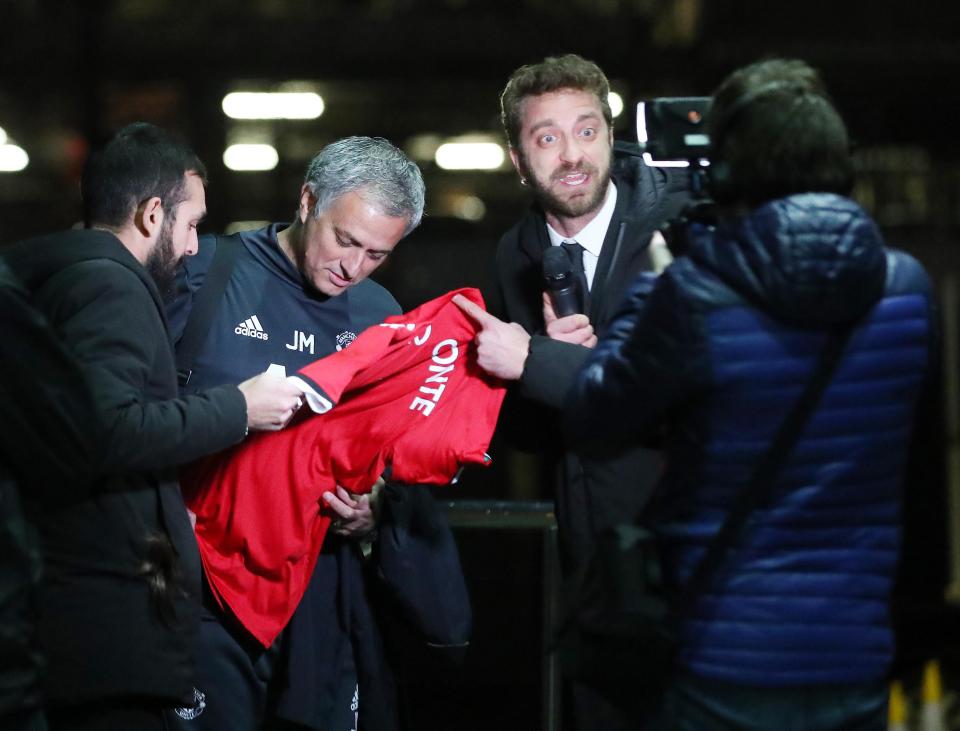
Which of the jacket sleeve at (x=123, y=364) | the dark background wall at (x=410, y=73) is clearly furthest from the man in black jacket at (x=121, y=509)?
the dark background wall at (x=410, y=73)

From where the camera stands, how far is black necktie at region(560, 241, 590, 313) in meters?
3.40

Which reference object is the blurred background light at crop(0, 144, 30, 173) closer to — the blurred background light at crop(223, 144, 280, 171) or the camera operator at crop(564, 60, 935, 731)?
the blurred background light at crop(223, 144, 280, 171)

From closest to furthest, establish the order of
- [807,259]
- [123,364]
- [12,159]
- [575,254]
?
[807,259] < [123,364] < [575,254] < [12,159]

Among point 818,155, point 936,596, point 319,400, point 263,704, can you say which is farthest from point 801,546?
point 936,596

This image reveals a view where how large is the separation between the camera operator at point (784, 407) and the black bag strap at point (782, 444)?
0.04ft

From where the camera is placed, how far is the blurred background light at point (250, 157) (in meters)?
14.7

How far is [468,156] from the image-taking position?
15.3 metres

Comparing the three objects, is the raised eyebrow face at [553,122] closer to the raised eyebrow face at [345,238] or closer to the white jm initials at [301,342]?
the raised eyebrow face at [345,238]

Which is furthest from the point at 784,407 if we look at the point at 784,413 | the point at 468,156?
the point at 468,156

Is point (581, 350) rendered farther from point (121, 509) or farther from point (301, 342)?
point (121, 509)

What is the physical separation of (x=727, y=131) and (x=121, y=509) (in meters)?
1.57

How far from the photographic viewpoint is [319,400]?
3.29 metres

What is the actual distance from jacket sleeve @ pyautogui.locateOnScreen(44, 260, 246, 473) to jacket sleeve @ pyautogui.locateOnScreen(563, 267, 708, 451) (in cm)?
92

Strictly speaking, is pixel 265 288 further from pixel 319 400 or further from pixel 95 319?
pixel 95 319
